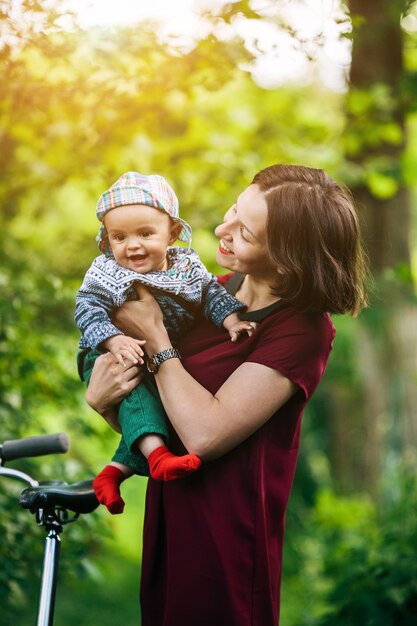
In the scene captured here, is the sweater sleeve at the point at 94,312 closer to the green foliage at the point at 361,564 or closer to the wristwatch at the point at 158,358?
the wristwatch at the point at 158,358

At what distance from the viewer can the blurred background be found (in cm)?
341

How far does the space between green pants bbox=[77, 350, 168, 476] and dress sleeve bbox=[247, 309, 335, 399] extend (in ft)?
0.85

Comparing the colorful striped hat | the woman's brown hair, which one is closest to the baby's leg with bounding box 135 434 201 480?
the woman's brown hair

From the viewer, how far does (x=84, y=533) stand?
12.0ft

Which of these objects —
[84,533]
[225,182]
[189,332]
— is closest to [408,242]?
[225,182]

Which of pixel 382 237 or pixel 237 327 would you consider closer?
pixel 237 327

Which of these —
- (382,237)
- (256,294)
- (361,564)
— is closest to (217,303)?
(256,294)

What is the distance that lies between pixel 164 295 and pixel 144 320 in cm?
10

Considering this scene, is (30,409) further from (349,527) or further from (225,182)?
(349,527)

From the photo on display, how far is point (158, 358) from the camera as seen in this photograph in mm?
1944

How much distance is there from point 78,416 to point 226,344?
7.60 ft

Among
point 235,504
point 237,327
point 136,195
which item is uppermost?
point 136,195

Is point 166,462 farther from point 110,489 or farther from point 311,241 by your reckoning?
point 311,241

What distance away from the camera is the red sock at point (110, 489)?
1.93 metres
